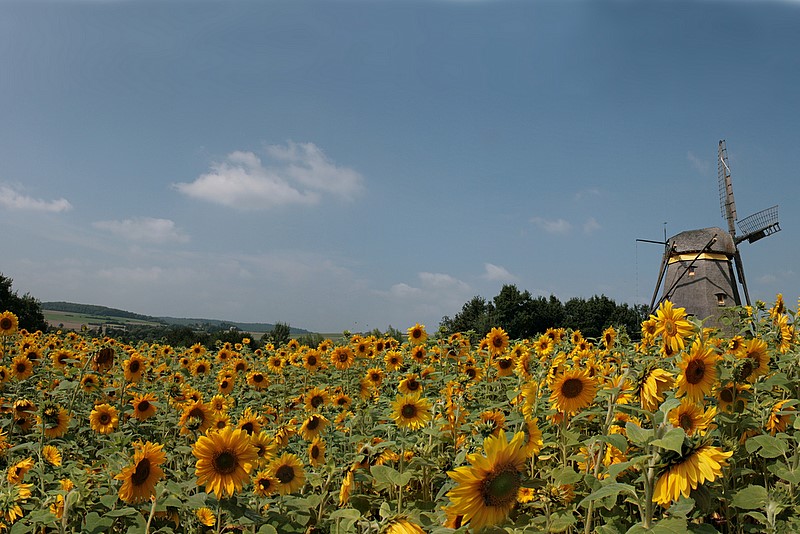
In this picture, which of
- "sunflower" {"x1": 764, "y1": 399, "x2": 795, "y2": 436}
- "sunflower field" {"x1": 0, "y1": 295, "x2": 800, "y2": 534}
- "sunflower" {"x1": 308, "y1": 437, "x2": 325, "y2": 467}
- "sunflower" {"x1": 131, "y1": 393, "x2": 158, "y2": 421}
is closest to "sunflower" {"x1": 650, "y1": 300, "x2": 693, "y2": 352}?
"sunflower field" {"x1": 0, "y1": 295, "x2": 800, "y2": 534}

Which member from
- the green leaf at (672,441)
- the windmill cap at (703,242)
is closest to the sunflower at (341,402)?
the green leaf at (672,441)

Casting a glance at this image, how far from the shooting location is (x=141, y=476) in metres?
3.25

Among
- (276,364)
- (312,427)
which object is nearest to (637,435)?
(312,427)

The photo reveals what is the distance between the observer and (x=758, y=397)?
427 cm

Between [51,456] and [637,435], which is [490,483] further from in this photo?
[51,456]

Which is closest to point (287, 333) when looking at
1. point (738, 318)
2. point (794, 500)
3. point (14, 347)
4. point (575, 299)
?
point (14, 347)

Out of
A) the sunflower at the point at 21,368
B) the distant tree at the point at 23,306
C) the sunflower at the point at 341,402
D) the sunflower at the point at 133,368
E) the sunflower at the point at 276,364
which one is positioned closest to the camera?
the sunflower at the point at 341,402

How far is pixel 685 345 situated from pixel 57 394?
7.30m

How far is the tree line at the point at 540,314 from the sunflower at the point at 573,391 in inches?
1863

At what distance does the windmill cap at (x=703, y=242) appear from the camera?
35250 millimetres

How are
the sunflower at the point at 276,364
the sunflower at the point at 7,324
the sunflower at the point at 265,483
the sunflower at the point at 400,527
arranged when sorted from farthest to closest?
the sunflower at the point at 276,364 → the sunflower at the point at 7,324 → the sunflower at the point at 265,483 → the sunflower at the point at 400,527

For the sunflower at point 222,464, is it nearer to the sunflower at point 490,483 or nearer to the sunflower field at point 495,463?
the sunflower field at point 495,463

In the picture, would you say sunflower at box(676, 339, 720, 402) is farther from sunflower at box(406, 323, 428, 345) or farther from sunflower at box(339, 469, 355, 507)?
sunflower at box(406, 323, 428, 345)

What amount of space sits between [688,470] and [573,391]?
1516 millimetres
